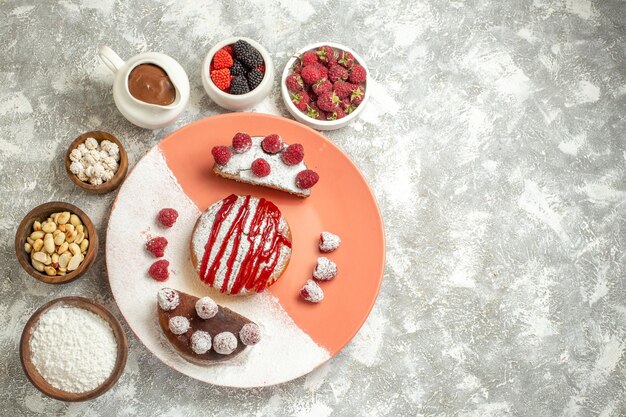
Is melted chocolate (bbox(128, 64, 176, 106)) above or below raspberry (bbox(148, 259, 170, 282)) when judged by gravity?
above

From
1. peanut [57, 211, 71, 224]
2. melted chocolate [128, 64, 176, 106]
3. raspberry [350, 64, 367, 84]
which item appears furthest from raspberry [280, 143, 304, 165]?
peanut [57, 211, 71, 224]

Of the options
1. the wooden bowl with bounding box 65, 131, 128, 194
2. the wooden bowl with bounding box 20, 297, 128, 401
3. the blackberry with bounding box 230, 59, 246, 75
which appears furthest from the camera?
the blackberry with bounding box 230, 59, 246, 75

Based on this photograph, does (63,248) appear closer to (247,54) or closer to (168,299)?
(168,299)

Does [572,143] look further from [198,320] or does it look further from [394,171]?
[198,320]

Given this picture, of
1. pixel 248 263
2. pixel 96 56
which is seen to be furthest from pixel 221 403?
pixel 96 56

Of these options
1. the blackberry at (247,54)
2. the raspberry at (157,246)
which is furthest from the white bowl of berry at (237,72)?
the raspberry at (157,246)

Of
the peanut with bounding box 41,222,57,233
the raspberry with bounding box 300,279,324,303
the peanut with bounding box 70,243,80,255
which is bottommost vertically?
the raspberry with bounding box 300,279,324,303

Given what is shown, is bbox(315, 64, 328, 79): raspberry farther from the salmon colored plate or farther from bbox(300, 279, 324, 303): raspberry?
bbox(300, 279, 324, 303): raspberry
